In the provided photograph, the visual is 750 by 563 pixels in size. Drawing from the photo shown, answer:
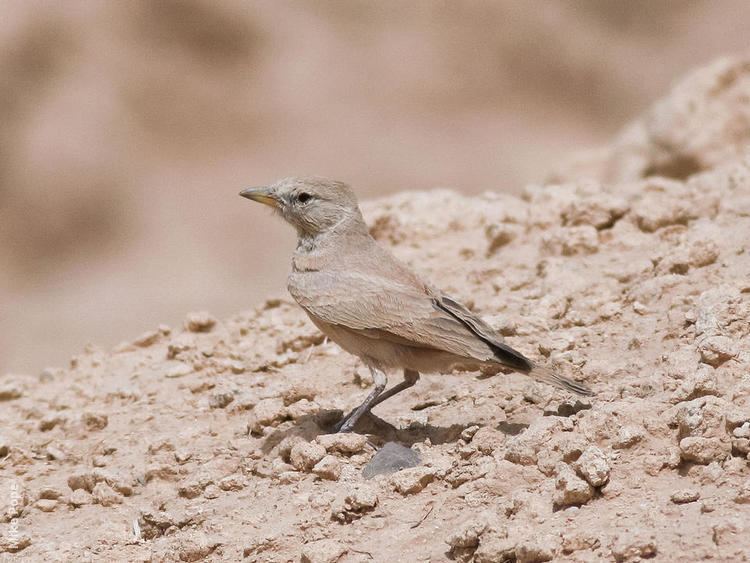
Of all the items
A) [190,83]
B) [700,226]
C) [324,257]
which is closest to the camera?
[324,257]

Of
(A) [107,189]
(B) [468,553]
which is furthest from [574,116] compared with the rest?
(B) [468,553]

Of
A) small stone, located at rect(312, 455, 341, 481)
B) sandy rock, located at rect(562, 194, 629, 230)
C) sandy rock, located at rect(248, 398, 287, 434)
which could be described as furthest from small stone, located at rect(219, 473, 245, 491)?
sandy rock, located at rect(562, 194, 629, 230)

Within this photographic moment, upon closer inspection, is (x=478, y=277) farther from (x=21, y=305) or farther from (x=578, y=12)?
(x=578, y=12)

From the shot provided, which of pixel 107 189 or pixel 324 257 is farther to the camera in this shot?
pixel 107 189

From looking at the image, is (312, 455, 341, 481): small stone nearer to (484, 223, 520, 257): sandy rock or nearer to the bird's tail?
the bird's tail

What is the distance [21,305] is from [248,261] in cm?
303

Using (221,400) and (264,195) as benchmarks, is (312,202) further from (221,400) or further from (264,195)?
(221,400)

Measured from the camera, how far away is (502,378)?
552 cm

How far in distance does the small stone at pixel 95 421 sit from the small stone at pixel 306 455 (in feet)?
4.95

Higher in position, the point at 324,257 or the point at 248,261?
the point at 324,257

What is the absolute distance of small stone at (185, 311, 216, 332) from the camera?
6973 millimetres

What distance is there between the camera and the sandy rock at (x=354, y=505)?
14.2ft

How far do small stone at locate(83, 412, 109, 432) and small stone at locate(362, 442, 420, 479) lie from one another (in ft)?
6.23

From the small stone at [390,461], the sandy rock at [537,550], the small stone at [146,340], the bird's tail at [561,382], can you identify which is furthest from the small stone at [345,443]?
the small stone at [146,340]
